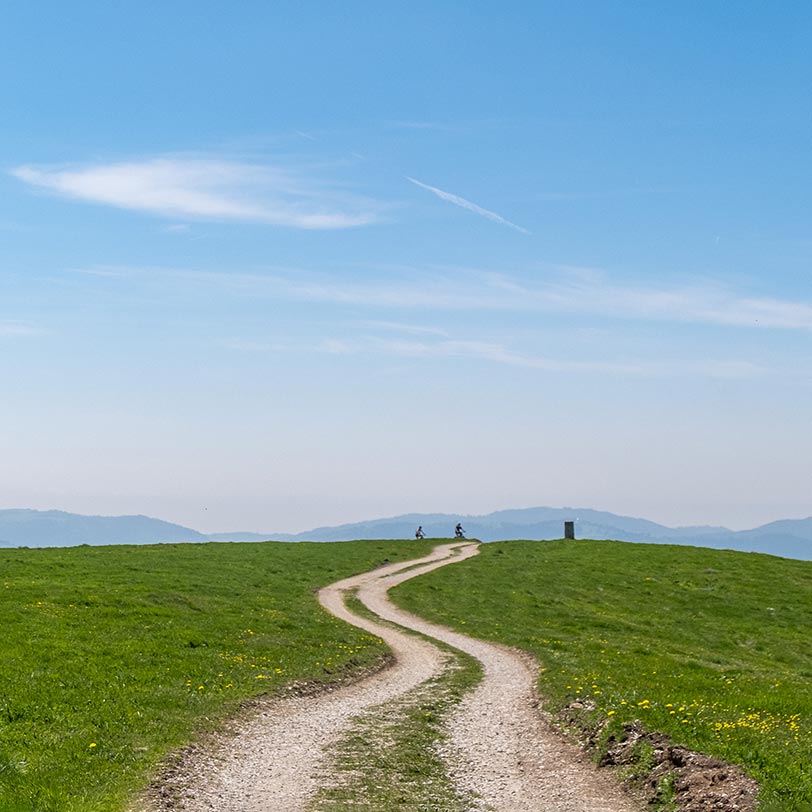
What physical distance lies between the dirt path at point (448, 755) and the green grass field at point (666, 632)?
72.8 inches

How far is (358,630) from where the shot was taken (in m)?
40.5

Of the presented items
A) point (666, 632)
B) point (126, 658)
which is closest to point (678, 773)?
point (126, 658)

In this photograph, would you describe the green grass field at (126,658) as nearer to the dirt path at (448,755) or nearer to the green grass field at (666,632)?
the dirt path at (448,755)

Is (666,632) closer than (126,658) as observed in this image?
No

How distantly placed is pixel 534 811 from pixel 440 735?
647 centimetres

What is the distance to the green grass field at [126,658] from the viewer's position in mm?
18344

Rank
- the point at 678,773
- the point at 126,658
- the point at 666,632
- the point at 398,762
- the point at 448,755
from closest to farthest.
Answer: the point at 678,773
the point at 398,762
the point at 448,755
the point at 126,658
the point at 666,632

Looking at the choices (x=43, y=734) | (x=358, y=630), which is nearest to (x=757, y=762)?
(x=43, y=734)

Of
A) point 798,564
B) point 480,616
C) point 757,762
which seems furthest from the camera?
point 798,564

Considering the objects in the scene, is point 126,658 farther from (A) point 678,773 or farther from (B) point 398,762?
(A) point 678,773

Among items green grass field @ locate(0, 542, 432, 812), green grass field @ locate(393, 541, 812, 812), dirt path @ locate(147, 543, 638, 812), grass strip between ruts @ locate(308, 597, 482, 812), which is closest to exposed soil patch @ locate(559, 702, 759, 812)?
green grass field @ locate(393, 541, 812, 812)

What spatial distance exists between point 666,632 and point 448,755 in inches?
1191

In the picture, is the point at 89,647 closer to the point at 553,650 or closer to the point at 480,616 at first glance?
the point at 553,650

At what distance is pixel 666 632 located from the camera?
47750 millimetres
